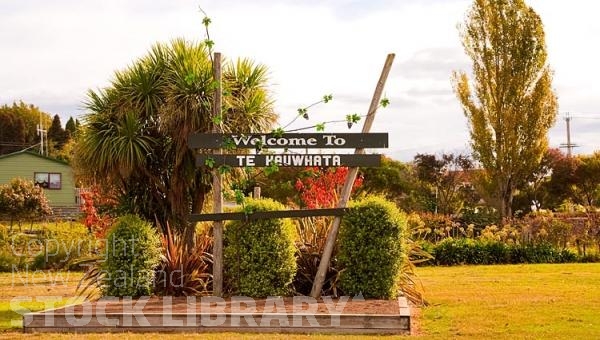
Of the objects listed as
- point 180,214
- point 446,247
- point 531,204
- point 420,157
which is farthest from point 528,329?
point 531,204

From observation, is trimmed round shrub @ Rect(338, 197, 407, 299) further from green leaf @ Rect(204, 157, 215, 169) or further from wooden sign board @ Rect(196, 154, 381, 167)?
green leaf @ Rect(204, 157, 215, 169)

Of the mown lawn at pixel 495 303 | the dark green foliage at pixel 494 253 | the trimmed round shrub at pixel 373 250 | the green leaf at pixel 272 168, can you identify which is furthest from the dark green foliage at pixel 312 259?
the dark green foliage at pixel 494 253

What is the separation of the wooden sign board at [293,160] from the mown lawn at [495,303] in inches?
87.6

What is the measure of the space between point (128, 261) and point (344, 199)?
310 centimetres

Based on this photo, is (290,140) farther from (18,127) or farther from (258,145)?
(18,127)

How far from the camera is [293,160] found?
38.0 ft

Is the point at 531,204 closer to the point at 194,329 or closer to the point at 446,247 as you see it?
the point at 446,247

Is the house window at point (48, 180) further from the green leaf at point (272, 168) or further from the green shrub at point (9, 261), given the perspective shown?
the green leaf at point (272, 168)

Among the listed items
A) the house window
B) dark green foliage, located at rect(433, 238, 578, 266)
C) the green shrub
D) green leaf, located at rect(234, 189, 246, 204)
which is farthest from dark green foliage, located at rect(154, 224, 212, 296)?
the house window

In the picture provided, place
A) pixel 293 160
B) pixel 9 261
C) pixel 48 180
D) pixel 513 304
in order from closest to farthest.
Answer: pixel 513 304 → pixel 293 160 → pixel 9 261 → pixel 48 180

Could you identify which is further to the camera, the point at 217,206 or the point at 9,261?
the point at 9,261

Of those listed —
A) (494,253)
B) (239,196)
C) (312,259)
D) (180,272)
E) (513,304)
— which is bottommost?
(513,304)

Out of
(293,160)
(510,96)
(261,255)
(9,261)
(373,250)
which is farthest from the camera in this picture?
(510,96)

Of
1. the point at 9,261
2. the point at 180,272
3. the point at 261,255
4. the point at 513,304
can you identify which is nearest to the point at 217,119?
the point at 261,255
